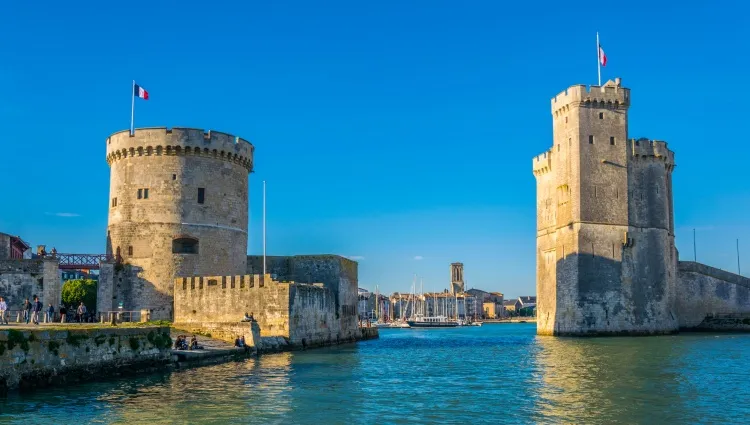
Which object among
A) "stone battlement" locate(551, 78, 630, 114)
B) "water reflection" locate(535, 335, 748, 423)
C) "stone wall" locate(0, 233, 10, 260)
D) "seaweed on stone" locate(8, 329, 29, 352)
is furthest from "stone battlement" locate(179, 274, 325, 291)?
"stone battlement" locate(551, 78, 630, 114)

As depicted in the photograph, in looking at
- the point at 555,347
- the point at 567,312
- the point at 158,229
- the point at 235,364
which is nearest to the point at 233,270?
the point at 158,229

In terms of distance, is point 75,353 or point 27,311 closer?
point 75,353

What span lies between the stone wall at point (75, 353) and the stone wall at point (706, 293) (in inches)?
1617

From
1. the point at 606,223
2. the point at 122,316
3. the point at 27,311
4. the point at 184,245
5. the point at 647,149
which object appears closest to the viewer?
the point at 27,311

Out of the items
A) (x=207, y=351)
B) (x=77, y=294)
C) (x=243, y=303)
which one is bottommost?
(x=207, y=351)

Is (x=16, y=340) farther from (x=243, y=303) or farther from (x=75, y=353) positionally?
(x=243, y=303)

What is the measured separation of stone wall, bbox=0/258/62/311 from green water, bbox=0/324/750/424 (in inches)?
403

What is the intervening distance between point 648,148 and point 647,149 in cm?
11

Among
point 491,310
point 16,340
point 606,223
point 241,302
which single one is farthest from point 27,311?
point 491,310

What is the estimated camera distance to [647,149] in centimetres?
4931

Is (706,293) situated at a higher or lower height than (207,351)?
higher

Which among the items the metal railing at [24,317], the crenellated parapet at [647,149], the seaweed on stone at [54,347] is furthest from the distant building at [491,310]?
the seaweed on stone at [54,347]

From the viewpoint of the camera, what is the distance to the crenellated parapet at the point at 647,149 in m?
49.1

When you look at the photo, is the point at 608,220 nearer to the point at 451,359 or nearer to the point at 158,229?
the point at 451,359
